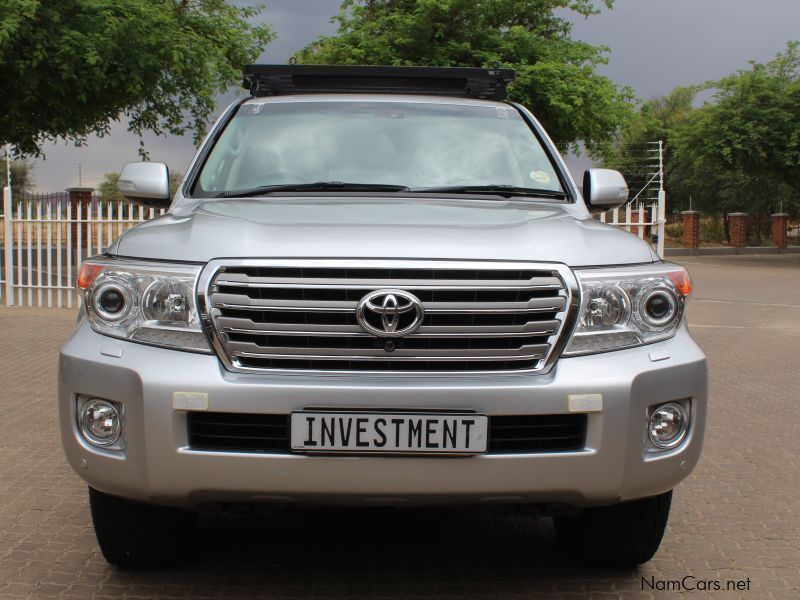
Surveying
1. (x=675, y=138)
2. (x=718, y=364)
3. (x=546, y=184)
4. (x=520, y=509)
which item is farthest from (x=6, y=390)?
(x=675, y=138)

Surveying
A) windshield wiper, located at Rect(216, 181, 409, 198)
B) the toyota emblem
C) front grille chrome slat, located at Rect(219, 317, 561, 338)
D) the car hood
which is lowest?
front grille chrome slat, located at Rect(219, 317, 561, 338)

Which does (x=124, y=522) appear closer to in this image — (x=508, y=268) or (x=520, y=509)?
(x=520, y=509)

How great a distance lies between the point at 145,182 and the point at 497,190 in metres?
1.48

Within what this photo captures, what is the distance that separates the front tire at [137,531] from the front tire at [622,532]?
56.3 inches

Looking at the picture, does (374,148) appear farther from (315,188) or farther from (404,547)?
(404,547)

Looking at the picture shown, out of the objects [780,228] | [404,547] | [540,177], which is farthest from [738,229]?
[404,547]

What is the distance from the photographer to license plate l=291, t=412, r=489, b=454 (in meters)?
2.87

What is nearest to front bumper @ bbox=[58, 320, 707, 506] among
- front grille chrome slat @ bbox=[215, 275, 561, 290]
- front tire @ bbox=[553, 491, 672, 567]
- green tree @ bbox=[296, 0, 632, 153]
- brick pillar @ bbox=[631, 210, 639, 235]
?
front grille chrome slat @ bbox=[215, 275, 561, 290]

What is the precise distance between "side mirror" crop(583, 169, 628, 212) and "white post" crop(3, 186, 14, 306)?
12413 mm

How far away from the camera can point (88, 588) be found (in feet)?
11.4

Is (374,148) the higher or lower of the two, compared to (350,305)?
higher

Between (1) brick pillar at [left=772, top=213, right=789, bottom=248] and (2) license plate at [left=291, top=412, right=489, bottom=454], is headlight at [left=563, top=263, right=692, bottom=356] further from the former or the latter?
(1) brick pillar at [left=772, top=213, right=789, bottom=248]

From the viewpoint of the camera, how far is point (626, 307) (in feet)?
10.1

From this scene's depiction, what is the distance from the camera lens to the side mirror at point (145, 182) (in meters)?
4.27
